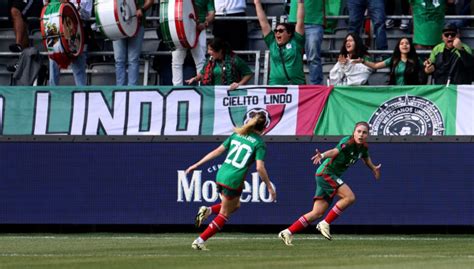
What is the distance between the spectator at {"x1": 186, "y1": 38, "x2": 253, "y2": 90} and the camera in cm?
1886

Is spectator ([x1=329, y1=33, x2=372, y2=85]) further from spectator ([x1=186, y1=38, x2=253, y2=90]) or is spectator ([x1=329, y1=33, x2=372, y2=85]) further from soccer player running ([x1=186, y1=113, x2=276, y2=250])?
soccer player running ([x1=186, y1=113, x2=276, y2=250])

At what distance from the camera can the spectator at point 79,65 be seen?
65.0 ft

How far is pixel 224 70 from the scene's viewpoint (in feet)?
62.4

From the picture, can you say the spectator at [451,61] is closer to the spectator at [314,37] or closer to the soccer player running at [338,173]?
the spectator at [314,37]

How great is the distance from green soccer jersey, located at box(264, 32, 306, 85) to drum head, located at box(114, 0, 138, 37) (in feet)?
6.92

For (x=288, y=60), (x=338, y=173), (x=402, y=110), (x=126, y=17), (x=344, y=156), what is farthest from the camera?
(x=126, y=17)

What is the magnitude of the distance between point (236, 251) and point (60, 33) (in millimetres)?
6281

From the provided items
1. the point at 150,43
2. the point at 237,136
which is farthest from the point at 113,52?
the point at 237,136

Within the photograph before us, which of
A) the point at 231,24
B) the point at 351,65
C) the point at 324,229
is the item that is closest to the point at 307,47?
the point at 351,65

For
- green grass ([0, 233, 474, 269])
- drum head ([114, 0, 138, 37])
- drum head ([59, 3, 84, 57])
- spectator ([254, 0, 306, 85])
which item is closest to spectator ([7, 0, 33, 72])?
drum head ([59, 3, 84, 57])

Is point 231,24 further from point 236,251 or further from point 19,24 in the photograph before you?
point 236,251

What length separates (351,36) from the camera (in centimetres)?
1850

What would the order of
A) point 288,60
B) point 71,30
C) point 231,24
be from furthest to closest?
point 231,24 < point 71,30 < point 288,60

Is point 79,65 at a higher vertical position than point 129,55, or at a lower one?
lower
